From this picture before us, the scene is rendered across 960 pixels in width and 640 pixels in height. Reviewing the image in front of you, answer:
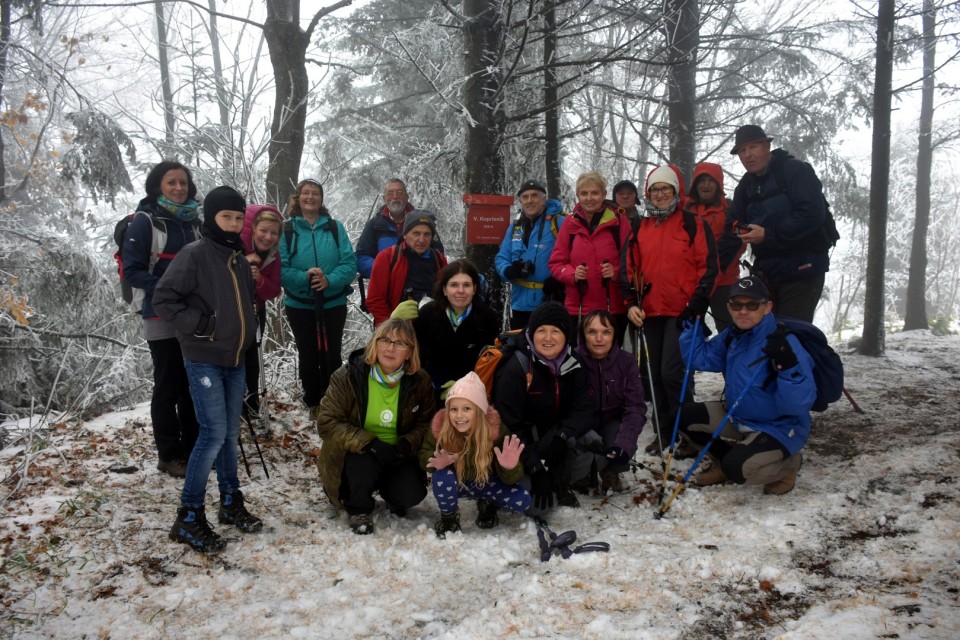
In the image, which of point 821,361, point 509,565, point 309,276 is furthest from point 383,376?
point 821,361

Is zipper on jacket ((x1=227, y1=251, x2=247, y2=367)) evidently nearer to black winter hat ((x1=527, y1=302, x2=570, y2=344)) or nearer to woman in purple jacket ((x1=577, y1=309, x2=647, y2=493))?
black winter hat ((x1=527, y1=302, x2=570, y2=344))

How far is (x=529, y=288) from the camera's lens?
5.57 m

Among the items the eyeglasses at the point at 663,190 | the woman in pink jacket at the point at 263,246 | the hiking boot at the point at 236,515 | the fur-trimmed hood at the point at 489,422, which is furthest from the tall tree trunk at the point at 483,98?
the hiking boot at the point at 236,515

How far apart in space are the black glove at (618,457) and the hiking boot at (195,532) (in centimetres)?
269

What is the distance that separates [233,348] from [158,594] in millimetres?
1422

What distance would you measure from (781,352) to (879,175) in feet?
23.1

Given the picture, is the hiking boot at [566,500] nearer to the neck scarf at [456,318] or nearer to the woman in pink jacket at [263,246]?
the neck scarf at [456,318]

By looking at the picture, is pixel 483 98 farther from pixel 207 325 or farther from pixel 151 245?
pixel 207 325

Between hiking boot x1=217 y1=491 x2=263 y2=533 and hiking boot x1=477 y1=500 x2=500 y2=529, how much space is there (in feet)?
4.91

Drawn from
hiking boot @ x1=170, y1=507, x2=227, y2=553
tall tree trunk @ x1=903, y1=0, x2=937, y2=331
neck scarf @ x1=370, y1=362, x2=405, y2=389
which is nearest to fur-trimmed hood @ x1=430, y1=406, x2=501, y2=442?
neck scarf @ x1=370, y1=362, x2=405, y2=389

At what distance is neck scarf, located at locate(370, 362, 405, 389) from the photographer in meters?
3.94

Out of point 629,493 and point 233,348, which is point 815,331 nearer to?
point 629,493

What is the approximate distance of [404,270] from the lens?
527 centimetres

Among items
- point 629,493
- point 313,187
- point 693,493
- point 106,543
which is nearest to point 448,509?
point 629,493
